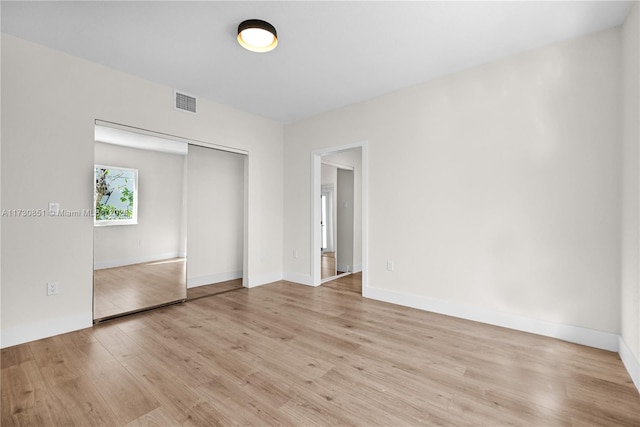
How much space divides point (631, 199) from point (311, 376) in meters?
2.69

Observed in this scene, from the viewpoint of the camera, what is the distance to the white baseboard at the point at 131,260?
3.09 meters

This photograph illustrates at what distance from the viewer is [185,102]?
147 inches

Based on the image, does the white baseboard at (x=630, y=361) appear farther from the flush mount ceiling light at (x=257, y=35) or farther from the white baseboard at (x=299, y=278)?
the flush mount ceiling light at (x=257, y=35)

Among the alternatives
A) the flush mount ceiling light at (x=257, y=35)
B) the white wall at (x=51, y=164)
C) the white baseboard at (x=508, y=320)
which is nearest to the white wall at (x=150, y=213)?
the white wall at (x=51, y=164)

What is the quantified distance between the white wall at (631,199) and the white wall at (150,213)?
4531 mm

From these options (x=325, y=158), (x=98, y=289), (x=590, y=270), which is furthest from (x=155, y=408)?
(x=325, y=158)

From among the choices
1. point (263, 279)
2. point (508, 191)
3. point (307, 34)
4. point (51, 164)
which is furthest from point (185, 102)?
point (508, 191)

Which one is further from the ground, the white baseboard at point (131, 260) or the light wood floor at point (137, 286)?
the white baseboard at point (131, 260)

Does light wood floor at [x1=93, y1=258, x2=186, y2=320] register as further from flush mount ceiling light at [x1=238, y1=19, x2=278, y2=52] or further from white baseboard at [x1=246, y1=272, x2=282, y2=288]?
flush mount ceiling light at [x1=238, y1=19, x2=278, y2=52]

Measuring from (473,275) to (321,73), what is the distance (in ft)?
9.27

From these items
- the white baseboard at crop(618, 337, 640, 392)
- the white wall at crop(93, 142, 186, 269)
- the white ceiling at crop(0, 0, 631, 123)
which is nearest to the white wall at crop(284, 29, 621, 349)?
the white baseboard at crop(618, 337, 640, 392)

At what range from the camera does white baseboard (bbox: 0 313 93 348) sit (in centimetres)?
246

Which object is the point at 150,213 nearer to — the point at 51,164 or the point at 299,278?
the point at 51,164

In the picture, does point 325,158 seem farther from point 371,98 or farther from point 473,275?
point 473,275
